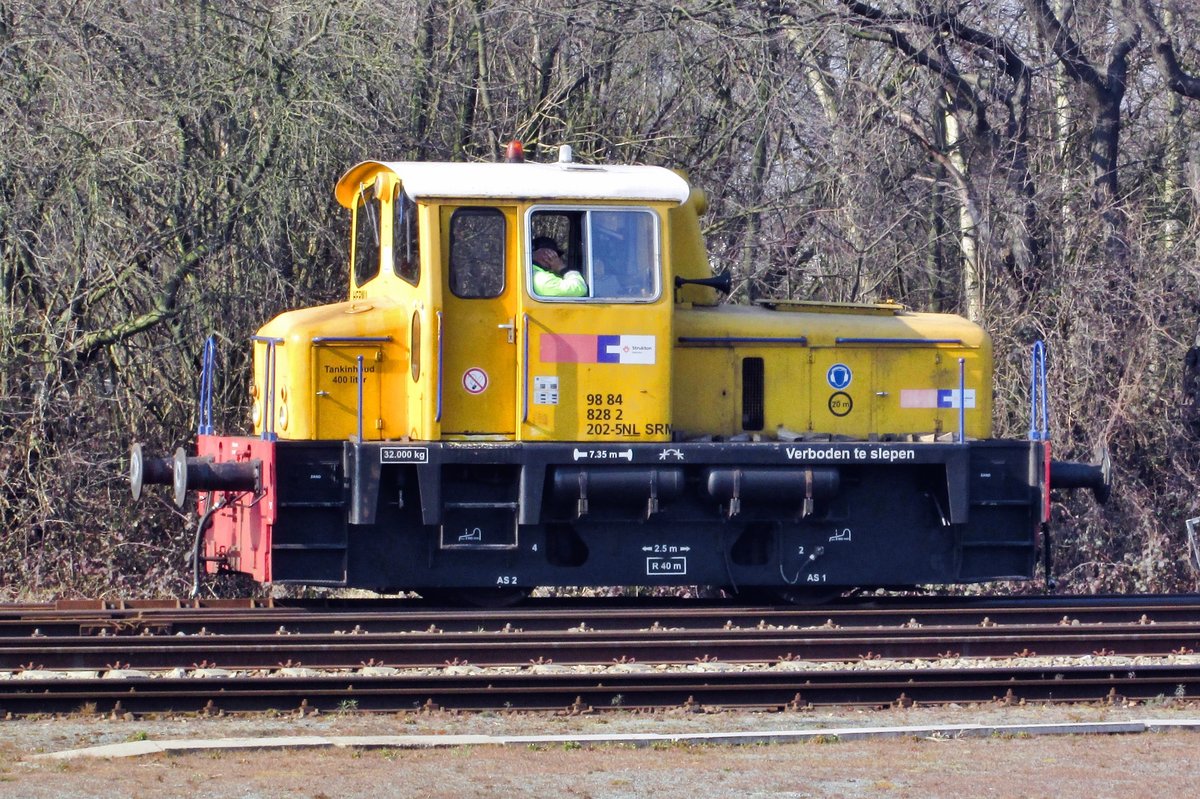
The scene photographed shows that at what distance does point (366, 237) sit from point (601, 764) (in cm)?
527

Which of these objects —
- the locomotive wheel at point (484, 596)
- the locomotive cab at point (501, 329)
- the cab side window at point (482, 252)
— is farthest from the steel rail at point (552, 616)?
the cab side window at point (482, 252)

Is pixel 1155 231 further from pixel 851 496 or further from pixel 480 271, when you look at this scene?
pixel 480 271

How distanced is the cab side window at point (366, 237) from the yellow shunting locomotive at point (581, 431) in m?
0.07

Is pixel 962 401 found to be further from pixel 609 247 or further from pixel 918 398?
pixel 609 247

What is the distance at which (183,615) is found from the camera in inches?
368

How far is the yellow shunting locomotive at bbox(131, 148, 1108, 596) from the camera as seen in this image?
9.46m

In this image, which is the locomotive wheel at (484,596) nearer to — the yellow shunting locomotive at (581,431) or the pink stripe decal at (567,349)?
the yellow shunting locomotive at (581,431)

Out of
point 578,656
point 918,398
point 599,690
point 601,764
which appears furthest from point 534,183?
point 601,764

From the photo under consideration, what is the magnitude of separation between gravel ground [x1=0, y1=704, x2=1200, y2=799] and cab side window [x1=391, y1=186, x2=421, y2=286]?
3.33 m

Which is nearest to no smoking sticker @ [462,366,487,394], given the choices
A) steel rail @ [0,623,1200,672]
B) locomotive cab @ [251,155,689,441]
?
locomotive cab @ [251,155,689,441]

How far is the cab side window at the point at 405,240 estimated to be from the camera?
9586 millimetres

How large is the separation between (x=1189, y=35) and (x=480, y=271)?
→ 961cm

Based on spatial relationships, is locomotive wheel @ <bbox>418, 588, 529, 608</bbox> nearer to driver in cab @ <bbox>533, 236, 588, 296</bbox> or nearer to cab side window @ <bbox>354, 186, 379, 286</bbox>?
driver in cab @ <bbox>533, 236, 588, 296</bbox>

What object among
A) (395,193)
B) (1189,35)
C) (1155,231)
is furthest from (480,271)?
(1189,35)
